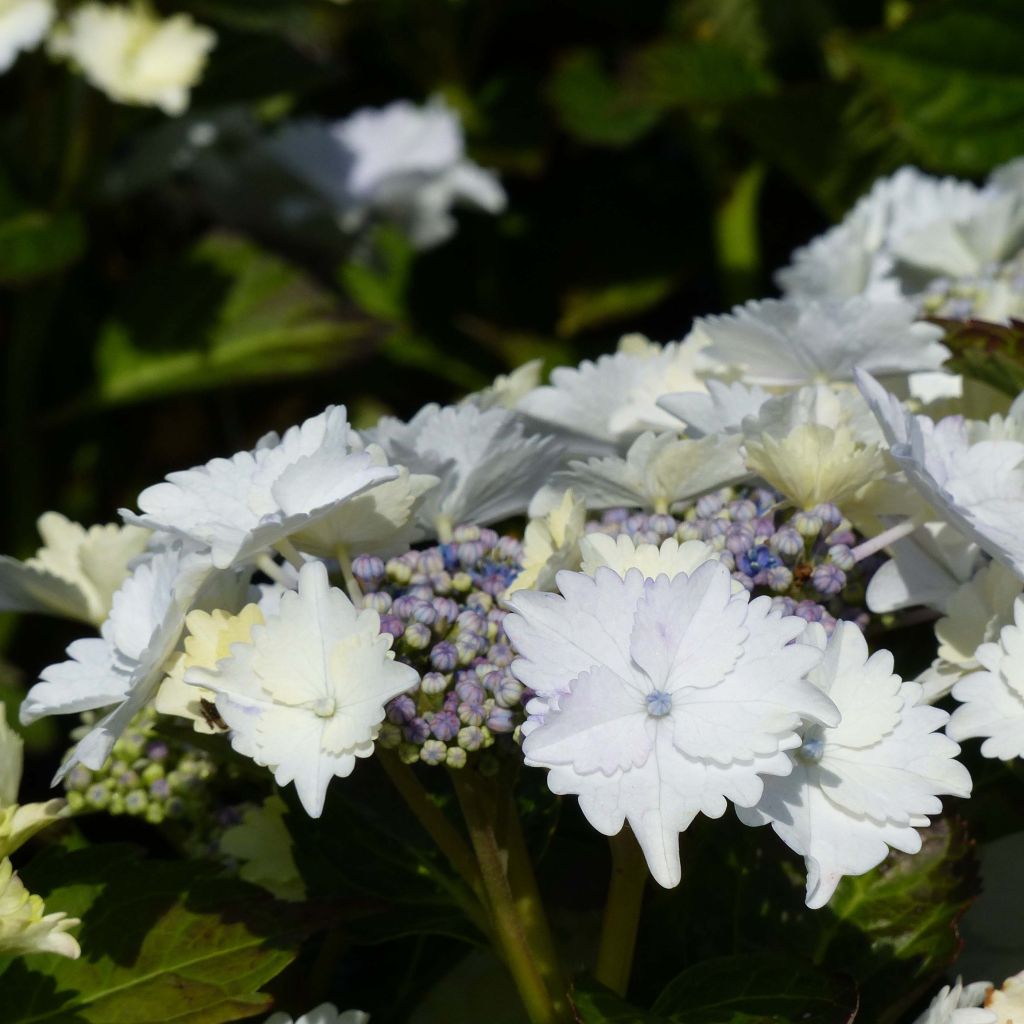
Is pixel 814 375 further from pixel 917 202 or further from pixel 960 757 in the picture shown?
pixel 917 202

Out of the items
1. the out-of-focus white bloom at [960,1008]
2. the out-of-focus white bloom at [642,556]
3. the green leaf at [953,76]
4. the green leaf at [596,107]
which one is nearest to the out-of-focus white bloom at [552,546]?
the out-of-focus white bloom at [642,556]

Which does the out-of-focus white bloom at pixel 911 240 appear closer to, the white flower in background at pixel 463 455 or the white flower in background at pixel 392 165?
the white flower in background at pixel 463 455

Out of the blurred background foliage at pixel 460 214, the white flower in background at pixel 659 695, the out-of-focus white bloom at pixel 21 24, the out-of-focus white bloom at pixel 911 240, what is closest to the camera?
the white flower in background at pixel 659 695

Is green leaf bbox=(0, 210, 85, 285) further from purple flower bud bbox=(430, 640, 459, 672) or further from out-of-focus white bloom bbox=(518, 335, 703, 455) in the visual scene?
purple flower bud bbox=(430, 640, 459, 672)

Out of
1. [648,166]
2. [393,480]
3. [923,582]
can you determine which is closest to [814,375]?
[923,582]

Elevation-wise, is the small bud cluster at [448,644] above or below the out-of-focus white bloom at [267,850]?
above

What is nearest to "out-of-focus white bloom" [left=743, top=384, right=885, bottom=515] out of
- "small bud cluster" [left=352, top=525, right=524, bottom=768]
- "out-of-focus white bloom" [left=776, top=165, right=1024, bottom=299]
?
"small bud cluster" [left=352, top=525, right=524, bottom=768]

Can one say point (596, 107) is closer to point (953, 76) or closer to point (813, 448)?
point (953, 76)
